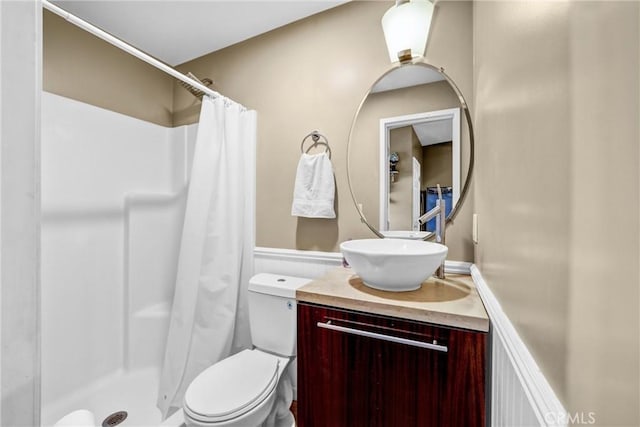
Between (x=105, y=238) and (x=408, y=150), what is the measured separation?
194 centimetres

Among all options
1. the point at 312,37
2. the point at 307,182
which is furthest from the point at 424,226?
the point at 312,37

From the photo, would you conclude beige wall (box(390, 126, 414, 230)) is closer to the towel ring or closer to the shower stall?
the towel ring

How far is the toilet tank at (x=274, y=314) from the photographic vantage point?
1.42 meters

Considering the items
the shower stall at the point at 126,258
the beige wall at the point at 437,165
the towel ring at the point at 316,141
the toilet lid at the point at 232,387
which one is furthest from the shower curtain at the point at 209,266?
the beige wall at the point at 437,165

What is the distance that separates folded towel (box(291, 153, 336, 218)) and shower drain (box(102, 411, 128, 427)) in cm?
146

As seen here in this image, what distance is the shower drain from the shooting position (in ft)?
4.68

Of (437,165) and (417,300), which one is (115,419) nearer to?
(417,300)

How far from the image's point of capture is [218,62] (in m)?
1.99

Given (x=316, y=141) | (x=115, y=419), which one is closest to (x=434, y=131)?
(x=316, y=141)

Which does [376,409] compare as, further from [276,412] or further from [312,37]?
[312,37]

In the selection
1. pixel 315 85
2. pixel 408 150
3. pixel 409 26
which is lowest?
pixel 408 150

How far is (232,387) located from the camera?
118 cm

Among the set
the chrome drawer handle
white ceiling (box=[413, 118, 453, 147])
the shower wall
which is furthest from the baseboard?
the shower wall

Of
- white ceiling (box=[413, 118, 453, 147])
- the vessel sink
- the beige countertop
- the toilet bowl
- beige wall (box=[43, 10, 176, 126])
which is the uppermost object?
beige wall (box=[43, 10, 176, 126])
